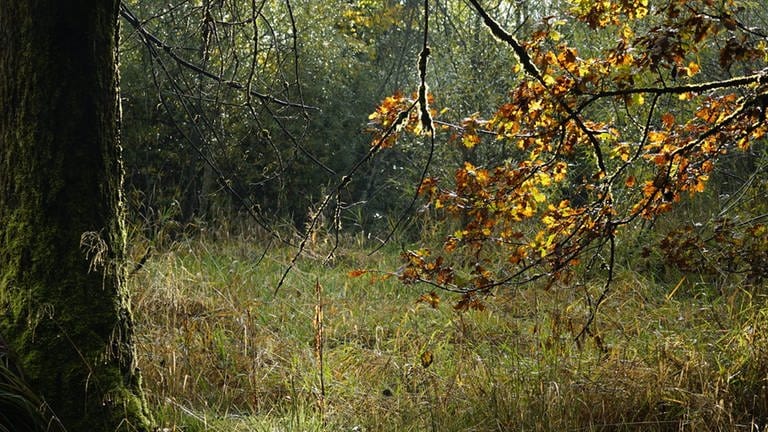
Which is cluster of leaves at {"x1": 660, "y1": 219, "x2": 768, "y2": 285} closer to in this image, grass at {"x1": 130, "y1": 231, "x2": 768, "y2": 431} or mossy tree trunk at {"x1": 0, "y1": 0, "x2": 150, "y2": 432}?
grass at {"x1": 130, "y1": 231, "x2": 768, "y2": 431}

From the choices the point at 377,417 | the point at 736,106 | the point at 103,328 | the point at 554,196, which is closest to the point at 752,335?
the point at 736,106

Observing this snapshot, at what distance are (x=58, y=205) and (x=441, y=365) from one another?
2.61 metres

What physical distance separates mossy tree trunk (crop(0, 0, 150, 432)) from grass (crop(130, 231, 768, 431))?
2.11ft

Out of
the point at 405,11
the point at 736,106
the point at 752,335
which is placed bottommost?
the point at 752,335

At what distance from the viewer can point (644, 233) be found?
732 centimetres

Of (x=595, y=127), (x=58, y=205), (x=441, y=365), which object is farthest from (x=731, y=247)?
(x=58, y=205)

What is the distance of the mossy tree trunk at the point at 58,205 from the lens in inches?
109

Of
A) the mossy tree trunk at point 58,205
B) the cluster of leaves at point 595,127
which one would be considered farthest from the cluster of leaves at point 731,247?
the mossy tree trunk at point 58,205

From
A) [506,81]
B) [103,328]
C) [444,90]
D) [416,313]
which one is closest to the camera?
[103,328]

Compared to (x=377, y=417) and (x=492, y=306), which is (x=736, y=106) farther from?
(x=492, y=306)

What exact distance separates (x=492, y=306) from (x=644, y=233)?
6.39 ft

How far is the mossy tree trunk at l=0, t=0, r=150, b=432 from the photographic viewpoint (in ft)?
9.07

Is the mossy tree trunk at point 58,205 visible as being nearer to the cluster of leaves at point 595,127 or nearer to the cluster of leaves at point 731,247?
the cluster of leaves at point 595,127

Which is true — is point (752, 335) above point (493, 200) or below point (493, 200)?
below
